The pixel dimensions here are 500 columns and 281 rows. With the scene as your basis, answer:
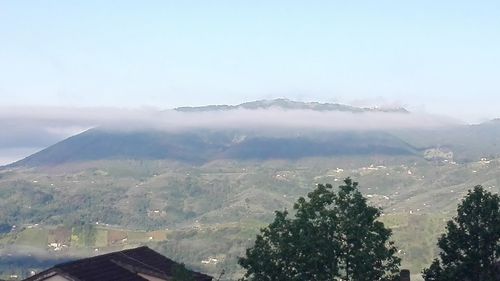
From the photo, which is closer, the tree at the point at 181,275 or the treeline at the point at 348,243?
the tree at the point at 181,275

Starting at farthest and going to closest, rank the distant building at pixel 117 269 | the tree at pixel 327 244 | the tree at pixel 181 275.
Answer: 1. the distant building at pixel 117 269
2. the tree at pixel 327 244
3. the tree at pixel 181 275

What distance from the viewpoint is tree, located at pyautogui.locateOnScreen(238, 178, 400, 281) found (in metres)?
34.0

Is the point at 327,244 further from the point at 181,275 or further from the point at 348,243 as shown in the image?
the point at 181,275

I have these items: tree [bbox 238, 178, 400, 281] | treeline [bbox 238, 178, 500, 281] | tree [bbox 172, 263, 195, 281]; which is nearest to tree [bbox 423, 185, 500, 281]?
treeline [bbox 238, 178, 500, 281]

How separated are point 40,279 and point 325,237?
1527 cm

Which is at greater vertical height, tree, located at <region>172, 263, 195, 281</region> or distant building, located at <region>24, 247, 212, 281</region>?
tree, located at <region>172, 263, 195, 281</region>

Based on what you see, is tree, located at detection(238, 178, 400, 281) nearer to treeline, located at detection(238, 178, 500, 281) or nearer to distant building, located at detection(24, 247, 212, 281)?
treeline, located at detection(238, 178, 500, 281)

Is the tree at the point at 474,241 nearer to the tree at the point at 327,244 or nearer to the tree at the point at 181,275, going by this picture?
the tree at the point at 327,244

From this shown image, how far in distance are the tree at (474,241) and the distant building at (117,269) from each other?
12941 mm

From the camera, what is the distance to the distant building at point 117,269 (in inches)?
1554

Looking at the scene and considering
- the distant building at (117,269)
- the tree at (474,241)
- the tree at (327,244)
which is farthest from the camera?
the distant building at (117,269)

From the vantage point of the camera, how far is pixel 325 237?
113ft

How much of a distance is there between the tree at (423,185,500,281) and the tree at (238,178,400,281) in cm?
390

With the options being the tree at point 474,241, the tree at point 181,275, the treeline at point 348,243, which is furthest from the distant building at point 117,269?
the tree at point 474,241
